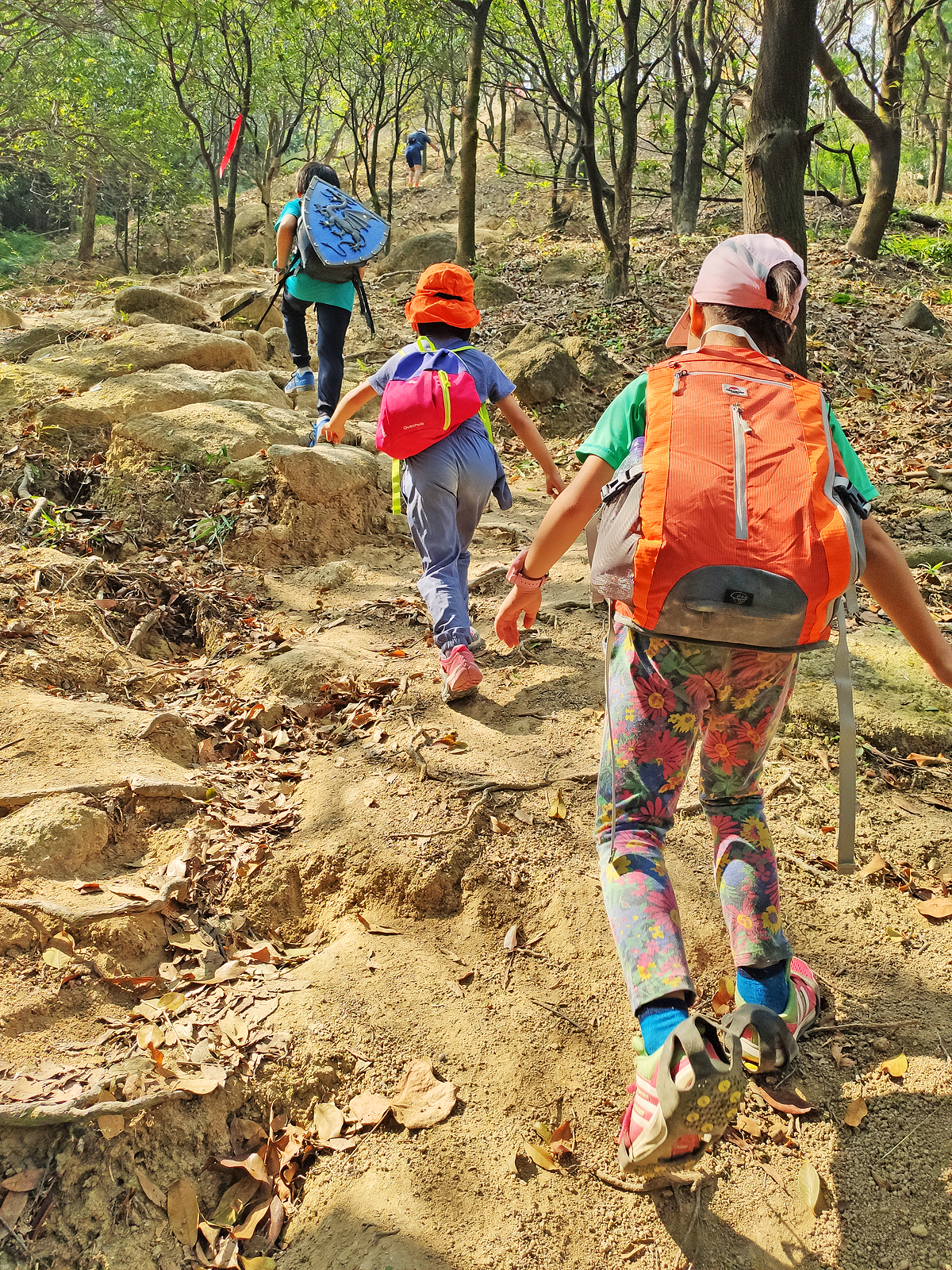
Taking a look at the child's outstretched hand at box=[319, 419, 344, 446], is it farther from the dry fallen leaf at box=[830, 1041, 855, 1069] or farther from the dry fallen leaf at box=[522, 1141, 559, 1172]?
the dry fallen leaf at box=[830, 1041, 855, 1069]

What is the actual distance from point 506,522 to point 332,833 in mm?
3775

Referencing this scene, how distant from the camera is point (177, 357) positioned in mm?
7660

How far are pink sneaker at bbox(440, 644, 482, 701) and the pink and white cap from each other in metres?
2.01

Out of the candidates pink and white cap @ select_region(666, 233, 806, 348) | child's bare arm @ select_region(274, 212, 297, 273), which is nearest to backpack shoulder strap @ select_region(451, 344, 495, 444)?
pink and white cap @ select_region(666, 233, 806, 348)

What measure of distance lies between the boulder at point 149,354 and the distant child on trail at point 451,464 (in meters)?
4.32

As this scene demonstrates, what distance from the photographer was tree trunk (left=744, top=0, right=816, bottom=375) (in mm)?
5230

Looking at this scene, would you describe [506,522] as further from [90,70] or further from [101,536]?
[90,70]

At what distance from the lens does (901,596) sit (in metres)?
1.92

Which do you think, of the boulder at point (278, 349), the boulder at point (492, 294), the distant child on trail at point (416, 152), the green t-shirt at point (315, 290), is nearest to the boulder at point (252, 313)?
the boulder at point (278, 349)

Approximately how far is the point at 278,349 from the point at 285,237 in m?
3.71

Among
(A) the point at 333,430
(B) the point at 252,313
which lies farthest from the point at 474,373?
(B) the point at 252,313

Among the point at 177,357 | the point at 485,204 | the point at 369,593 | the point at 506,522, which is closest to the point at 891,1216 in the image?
the point at 369,593

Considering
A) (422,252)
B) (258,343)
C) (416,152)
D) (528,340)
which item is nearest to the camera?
(528,340)

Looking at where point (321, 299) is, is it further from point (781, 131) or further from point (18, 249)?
point (18, 249)
